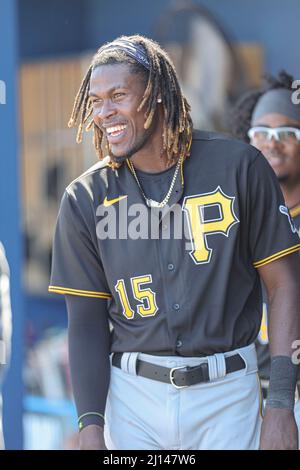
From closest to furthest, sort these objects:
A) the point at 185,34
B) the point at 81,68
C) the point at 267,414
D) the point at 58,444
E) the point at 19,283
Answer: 1. the point at 267,414
2. the point at 19,283
3. the point at 58,444
4. the point at 185,34
5. the point at 81,68

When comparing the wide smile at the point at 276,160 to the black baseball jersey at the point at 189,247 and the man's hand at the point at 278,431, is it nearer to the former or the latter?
the black baseball jersey at the point at 189,247

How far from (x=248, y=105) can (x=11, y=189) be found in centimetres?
141

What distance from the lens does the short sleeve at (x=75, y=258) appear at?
3.01 meters

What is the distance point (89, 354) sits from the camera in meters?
3.02

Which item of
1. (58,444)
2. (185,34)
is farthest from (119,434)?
(185,34)

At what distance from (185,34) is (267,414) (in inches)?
168

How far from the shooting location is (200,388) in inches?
115

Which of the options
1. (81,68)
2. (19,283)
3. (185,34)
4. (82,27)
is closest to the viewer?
(19,283)

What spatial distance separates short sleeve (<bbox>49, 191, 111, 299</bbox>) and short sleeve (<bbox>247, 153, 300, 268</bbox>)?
1.63ft

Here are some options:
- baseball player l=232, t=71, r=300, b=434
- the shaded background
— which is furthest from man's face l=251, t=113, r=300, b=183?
the shaded background

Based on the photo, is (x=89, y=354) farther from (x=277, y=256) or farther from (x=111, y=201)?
Answer: (x=277, y=256)
